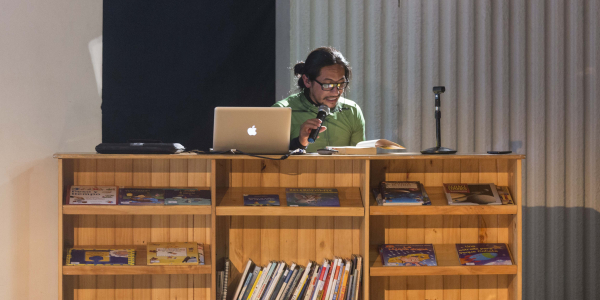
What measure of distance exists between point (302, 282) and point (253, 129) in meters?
0.78

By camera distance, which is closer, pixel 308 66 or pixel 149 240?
pixel 149 240

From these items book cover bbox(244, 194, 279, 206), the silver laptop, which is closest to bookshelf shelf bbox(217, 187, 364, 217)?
book cover bbox(244, 194, 279, 206)

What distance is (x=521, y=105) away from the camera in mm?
3514

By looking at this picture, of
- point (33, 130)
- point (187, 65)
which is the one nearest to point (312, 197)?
point (33, 130)

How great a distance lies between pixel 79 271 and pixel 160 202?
466 mm

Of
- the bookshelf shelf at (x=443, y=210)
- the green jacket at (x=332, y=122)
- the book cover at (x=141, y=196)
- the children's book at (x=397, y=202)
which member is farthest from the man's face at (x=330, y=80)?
the book cover at (x=141, y=196)

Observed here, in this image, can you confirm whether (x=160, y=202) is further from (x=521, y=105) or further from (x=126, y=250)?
(x=521, y=105)

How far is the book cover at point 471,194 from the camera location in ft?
7.18

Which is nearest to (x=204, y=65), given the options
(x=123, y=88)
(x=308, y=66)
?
(x=123, y=88)

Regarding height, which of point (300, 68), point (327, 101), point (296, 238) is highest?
point (300, 68)

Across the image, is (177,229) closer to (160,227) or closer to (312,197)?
(160,227)

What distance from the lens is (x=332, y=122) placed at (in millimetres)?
2990

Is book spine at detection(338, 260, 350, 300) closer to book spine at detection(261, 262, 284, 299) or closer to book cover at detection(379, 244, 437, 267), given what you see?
book cover at detection(379, 244, 437, 267)

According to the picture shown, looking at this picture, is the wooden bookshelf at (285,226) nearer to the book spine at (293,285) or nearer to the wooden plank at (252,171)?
the wooden plank at (252,171)
